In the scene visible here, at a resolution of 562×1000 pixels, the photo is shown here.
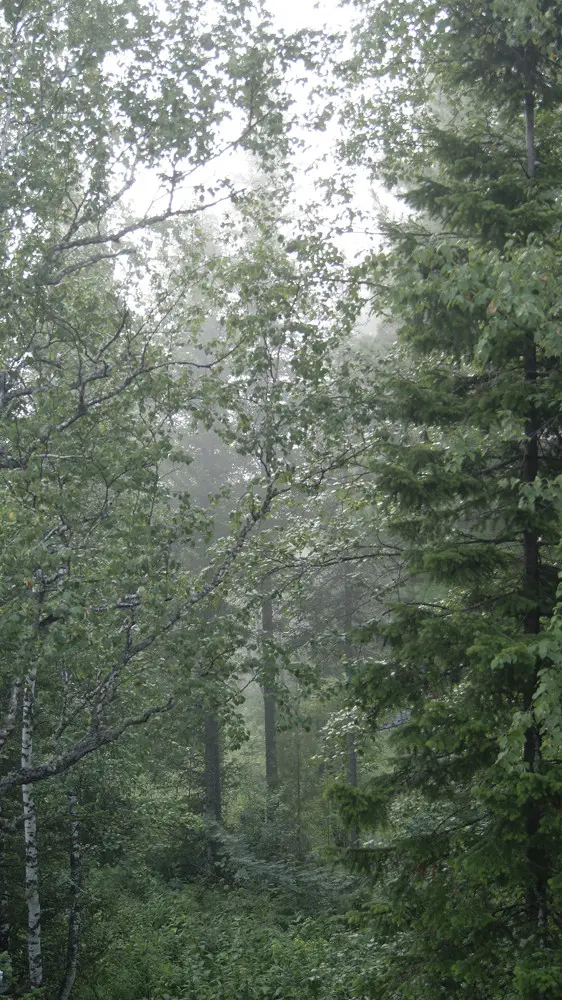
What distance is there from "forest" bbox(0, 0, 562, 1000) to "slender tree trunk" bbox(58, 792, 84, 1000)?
7cm

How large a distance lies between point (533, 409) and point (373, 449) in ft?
6.37

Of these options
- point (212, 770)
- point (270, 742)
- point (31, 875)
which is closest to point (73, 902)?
point (31, 875)

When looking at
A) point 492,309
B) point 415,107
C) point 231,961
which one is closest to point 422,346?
point 492,309

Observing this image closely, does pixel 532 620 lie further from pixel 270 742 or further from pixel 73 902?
pixel 270 742

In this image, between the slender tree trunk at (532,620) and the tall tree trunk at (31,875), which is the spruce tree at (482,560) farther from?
the tall tree trunk at (31,875)

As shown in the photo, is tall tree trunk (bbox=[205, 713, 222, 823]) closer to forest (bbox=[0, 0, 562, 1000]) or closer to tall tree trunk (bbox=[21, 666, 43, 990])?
forest (bbox=[0, 0, 562, 1000])

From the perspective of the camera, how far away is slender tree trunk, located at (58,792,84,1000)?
9.47 m

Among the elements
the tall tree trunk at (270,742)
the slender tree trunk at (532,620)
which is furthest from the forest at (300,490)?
the tall tree trunk at (270,742)

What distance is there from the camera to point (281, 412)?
819 cm

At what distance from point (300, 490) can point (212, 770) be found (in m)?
14.3

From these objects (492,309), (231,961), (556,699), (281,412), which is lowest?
(231,961)

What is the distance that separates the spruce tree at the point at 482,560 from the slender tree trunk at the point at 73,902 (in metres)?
4.37

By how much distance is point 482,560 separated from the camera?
22.4 feet

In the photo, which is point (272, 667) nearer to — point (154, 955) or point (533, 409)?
point (533, 409)
